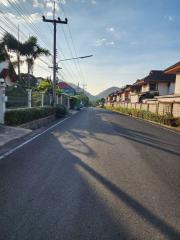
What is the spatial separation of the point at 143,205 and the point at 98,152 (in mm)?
4434

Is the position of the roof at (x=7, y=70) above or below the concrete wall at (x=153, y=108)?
above

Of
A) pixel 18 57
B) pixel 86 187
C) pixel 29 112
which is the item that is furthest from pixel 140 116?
pixel 86 187

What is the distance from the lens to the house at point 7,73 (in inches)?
1214

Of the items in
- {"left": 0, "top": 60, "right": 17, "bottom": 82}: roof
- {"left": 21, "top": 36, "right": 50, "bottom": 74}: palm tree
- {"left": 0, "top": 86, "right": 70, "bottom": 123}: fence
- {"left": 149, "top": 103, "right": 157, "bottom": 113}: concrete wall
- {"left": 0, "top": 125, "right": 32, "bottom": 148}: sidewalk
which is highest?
{"left": 21, "top": 36, "right": 50, "bottom": 74}: palm tree

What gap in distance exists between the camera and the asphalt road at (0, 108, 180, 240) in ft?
11.2

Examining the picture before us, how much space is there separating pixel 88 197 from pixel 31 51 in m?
32.2

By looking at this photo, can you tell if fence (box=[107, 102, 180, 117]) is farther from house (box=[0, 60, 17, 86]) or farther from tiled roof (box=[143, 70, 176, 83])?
house (box=[0, 60, 17, 86])

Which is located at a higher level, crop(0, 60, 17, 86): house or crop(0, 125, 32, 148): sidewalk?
crop(0, 60, 17, 86): house

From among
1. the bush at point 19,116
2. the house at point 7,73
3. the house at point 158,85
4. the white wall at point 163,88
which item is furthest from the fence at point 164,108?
the house at point 7,73

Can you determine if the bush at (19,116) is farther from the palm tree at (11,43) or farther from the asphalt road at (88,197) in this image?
the palm tree at (11,43)

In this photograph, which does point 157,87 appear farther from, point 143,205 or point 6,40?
point 143,205

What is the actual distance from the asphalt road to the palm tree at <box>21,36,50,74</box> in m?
28.2

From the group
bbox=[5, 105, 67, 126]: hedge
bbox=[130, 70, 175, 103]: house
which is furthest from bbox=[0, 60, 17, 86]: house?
bbox=[130, 70, 175, 103]: house

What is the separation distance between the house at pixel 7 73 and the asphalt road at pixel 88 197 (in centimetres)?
2494
